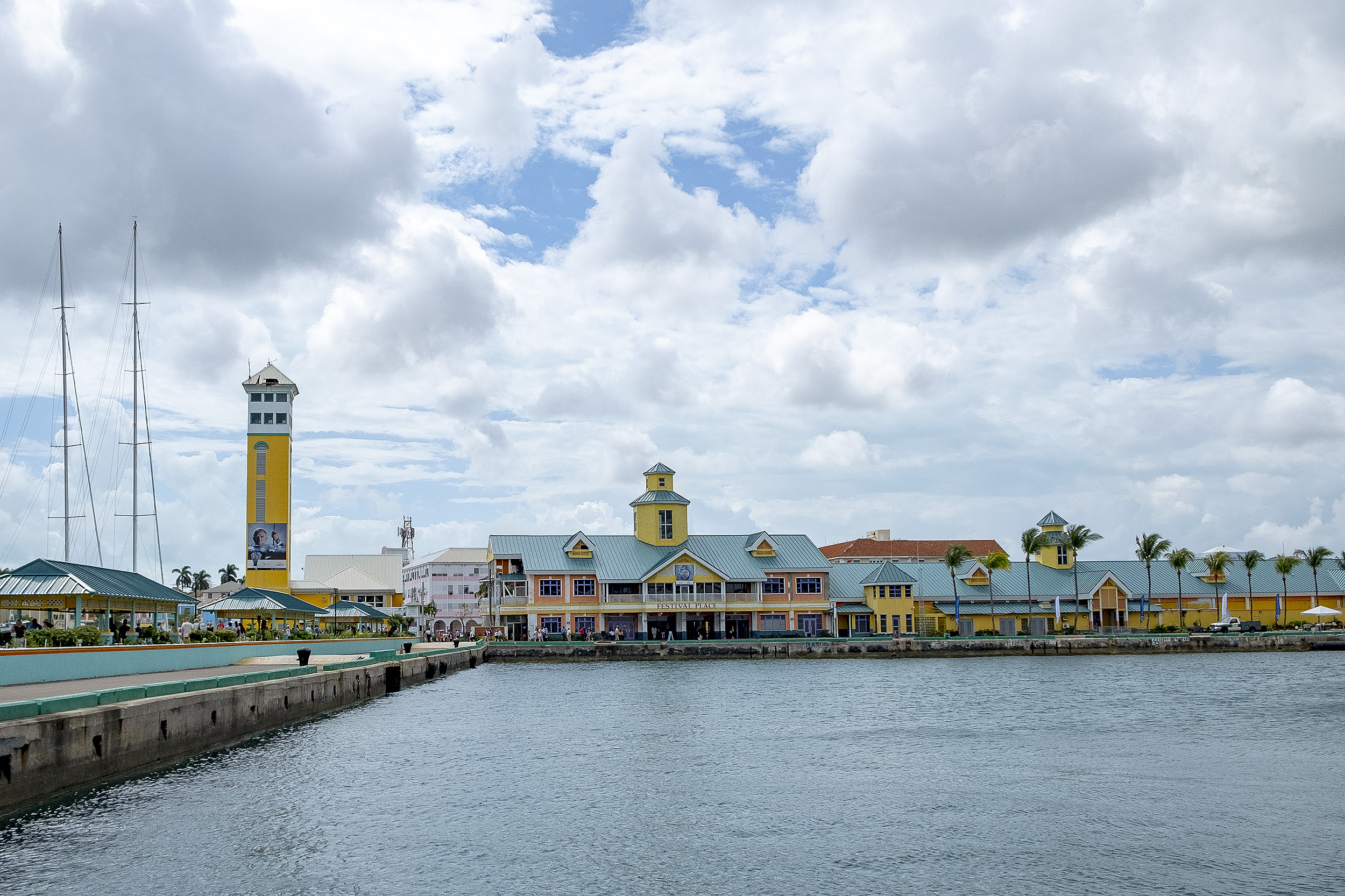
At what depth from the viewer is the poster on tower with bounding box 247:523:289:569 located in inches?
4016

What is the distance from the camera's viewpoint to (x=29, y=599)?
1358 inches

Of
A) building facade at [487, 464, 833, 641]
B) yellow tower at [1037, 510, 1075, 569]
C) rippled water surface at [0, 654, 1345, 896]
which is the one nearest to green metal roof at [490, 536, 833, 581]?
building facade at [487, 464, 833, 641]

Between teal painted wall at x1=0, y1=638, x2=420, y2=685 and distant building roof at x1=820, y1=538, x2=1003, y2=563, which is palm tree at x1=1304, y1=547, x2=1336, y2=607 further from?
teal painted wall at x1=0, y1=638, x2=420, y2=685

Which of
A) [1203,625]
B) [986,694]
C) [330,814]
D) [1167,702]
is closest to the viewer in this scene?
[330,814]

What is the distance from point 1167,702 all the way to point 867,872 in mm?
31420

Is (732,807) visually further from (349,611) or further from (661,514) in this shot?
(661,514)

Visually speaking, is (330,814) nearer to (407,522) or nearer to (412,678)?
(412,678)

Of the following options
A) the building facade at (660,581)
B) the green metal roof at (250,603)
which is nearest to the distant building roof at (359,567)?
the building facade at (660,581)

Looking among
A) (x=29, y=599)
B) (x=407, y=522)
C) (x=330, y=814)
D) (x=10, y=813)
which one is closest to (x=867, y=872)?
(x=330, y=814)

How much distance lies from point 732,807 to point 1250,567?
298ft

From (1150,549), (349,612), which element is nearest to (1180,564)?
(1150,549)

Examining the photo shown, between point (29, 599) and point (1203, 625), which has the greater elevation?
point (29, 599)

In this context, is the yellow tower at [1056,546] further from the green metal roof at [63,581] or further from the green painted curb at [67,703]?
the green painted curb at [67,703]

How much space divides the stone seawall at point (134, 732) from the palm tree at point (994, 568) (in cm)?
6268
